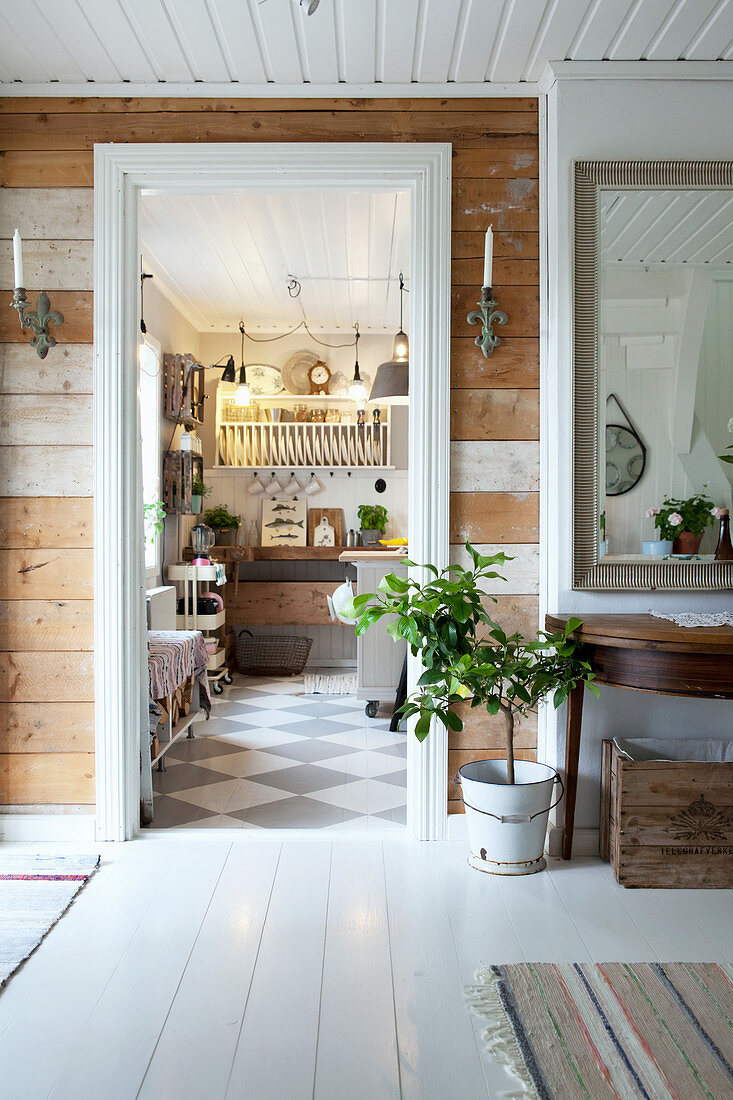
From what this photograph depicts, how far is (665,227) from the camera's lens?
289cm

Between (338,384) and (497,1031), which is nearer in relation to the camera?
(497,1031)

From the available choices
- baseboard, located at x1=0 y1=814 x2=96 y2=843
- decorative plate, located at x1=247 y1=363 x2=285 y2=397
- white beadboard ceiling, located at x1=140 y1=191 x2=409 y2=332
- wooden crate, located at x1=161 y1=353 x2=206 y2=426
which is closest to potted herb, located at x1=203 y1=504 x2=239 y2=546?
wooden crate, located at x1=161 y1=353 x2=206 y2=426

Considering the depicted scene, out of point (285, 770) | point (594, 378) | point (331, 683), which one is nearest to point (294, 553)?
point (331, 683)

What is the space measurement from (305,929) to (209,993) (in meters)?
0.39

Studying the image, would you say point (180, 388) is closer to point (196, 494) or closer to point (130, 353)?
point (196, 494)

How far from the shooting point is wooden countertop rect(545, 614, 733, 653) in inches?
94.0

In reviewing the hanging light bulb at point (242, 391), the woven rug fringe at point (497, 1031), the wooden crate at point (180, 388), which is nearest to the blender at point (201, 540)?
the wooden crate at point (180, 388)

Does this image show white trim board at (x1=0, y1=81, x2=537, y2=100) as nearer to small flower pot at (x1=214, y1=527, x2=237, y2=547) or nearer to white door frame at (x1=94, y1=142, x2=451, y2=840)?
white door frame at (x1=94, y1=142, x2=451, y2=840)

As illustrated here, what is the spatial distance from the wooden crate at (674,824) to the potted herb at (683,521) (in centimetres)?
74

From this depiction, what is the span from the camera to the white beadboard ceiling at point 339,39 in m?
2.49

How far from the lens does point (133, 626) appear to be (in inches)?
119

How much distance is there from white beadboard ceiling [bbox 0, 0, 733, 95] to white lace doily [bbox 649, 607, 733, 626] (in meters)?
1.82

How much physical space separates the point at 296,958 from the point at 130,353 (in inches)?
80.6

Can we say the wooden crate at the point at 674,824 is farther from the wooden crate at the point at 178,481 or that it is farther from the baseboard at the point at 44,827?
the wooden crate at the point at 178,481
